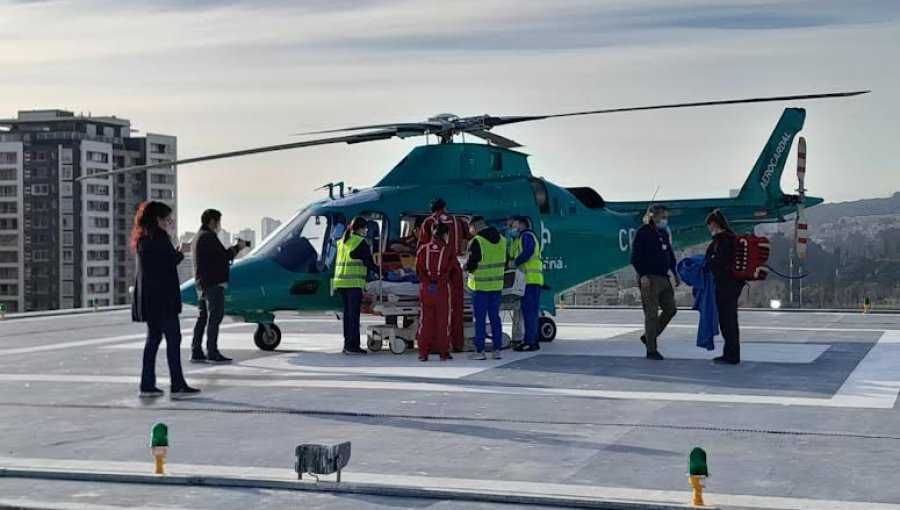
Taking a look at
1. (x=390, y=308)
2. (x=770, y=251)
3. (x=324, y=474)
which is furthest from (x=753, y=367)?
(x=324, y=474)

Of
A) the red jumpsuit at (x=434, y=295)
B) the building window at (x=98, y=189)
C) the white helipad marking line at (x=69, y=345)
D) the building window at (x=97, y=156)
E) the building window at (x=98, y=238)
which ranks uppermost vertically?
the building window at (x=97, y=156)

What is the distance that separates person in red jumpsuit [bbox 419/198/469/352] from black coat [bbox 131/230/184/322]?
13.2ft

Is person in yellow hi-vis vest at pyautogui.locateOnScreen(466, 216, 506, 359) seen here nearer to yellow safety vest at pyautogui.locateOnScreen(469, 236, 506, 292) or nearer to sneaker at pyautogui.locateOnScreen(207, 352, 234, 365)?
yellow safety vest at pyautogui.locateOnScreen(469, 236, 506, 292)

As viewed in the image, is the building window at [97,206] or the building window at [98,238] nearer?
the building window at [98,238]

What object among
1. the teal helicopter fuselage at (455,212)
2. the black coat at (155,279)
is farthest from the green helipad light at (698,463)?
the teal helicopter fuselage at (455,212)

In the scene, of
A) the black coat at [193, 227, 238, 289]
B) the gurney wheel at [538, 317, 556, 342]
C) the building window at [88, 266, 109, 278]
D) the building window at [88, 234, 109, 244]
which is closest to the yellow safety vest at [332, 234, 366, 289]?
the black coat at [193, 227, 238, 289]

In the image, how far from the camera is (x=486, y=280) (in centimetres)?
1523

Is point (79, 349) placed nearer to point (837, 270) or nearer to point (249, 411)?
point (249, 411)

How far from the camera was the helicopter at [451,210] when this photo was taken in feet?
54.5

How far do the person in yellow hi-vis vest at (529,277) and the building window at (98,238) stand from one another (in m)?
173

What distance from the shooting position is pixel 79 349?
17.7 m

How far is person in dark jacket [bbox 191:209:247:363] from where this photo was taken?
15.1 meters

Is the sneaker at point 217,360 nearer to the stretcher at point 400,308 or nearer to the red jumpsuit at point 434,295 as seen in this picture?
the stretcher at point 400,308

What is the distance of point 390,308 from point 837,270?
4129cm
